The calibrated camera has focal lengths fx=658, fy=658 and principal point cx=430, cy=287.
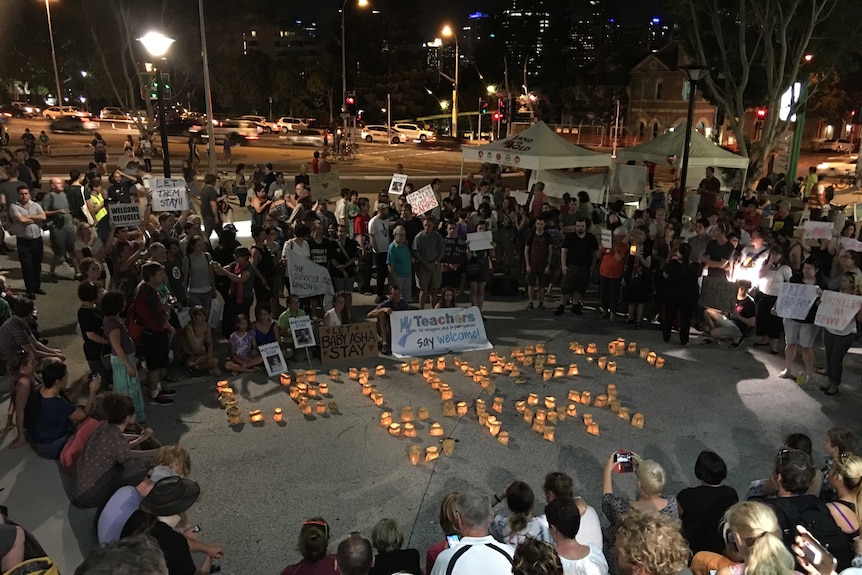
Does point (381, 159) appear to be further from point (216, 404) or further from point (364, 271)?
point (216, 404)

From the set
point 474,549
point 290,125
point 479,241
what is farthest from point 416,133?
point 474,549

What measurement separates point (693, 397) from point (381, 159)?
33.6 meters

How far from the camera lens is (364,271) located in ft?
40.9

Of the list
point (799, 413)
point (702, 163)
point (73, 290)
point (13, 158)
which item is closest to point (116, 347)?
point (73, 290)

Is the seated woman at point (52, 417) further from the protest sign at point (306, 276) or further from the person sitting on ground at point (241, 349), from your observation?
the protest sign at point (306, 276)

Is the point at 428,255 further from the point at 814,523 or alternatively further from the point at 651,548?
the point at 651,548

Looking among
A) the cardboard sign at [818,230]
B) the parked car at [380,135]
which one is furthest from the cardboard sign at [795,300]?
the parked car at [380,135]

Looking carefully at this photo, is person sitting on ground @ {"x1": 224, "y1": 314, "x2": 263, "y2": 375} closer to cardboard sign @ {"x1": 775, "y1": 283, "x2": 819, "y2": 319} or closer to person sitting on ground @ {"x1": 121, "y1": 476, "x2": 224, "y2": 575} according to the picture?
person sitting on ground @ {"x1": 121, "y1": 476, "x2": 224, "y2": 575}

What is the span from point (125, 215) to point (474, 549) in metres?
8.78

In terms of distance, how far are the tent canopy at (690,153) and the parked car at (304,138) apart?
31354 mm

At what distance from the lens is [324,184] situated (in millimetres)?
13516

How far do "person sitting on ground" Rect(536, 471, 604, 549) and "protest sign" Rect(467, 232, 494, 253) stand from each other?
6672 mm

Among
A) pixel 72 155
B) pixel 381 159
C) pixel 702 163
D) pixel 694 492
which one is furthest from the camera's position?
pixel 381 159

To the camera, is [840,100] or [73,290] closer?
[73,290]
